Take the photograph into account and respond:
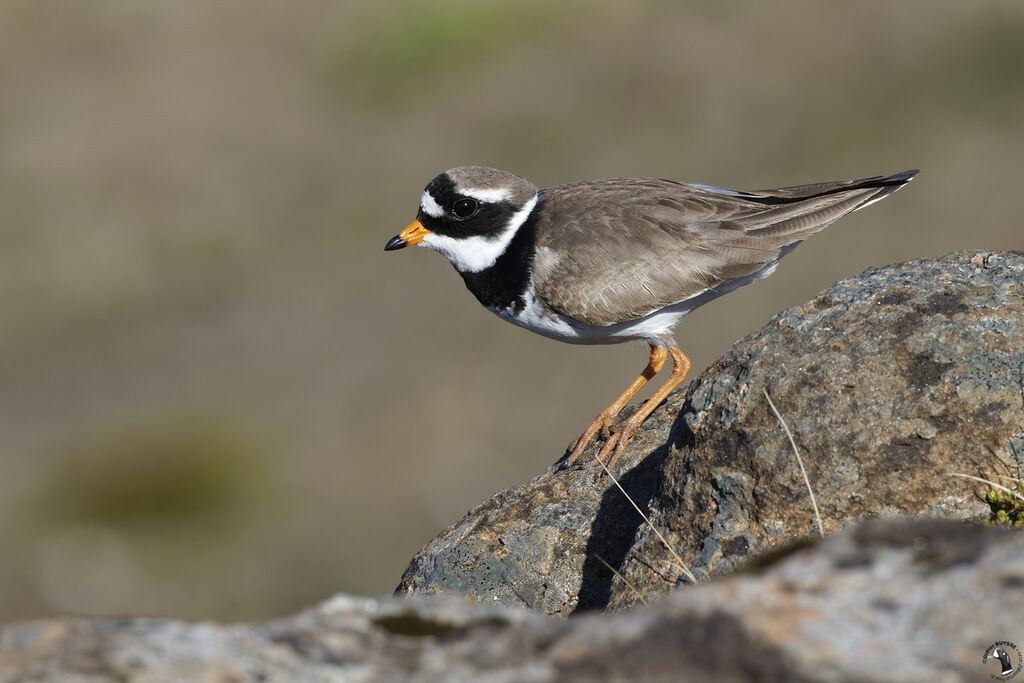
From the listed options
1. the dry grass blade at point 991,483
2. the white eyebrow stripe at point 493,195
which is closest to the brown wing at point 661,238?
the white eyebrow stripe at point 493,195

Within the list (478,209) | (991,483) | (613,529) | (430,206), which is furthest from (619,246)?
(991,483)

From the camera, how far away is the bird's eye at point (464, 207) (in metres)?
9.33

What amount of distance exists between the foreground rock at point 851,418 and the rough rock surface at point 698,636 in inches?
77.7

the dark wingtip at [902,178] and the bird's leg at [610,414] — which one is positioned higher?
the dark wingtip at [902,178]

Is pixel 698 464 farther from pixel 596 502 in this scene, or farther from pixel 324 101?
pixel 324 101

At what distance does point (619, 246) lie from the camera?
28.6 ft

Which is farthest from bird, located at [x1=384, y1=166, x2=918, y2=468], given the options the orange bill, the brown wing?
the orange bill

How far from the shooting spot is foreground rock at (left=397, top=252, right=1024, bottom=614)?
18.4 feet

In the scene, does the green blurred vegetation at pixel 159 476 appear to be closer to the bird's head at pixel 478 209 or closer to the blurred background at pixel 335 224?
the blurred background at pixel 335 224

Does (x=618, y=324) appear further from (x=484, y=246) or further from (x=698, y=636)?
(x=698, y=636)

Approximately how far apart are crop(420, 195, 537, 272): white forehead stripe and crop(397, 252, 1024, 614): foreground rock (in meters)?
3.08

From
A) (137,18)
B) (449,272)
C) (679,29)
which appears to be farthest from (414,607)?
(137,18)

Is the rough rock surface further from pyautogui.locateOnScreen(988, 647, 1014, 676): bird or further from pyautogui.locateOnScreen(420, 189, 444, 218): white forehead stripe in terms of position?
pyautogui.locateOnScreen(420, 189, 444, 218): white forehead stripe

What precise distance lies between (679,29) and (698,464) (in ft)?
71.9
